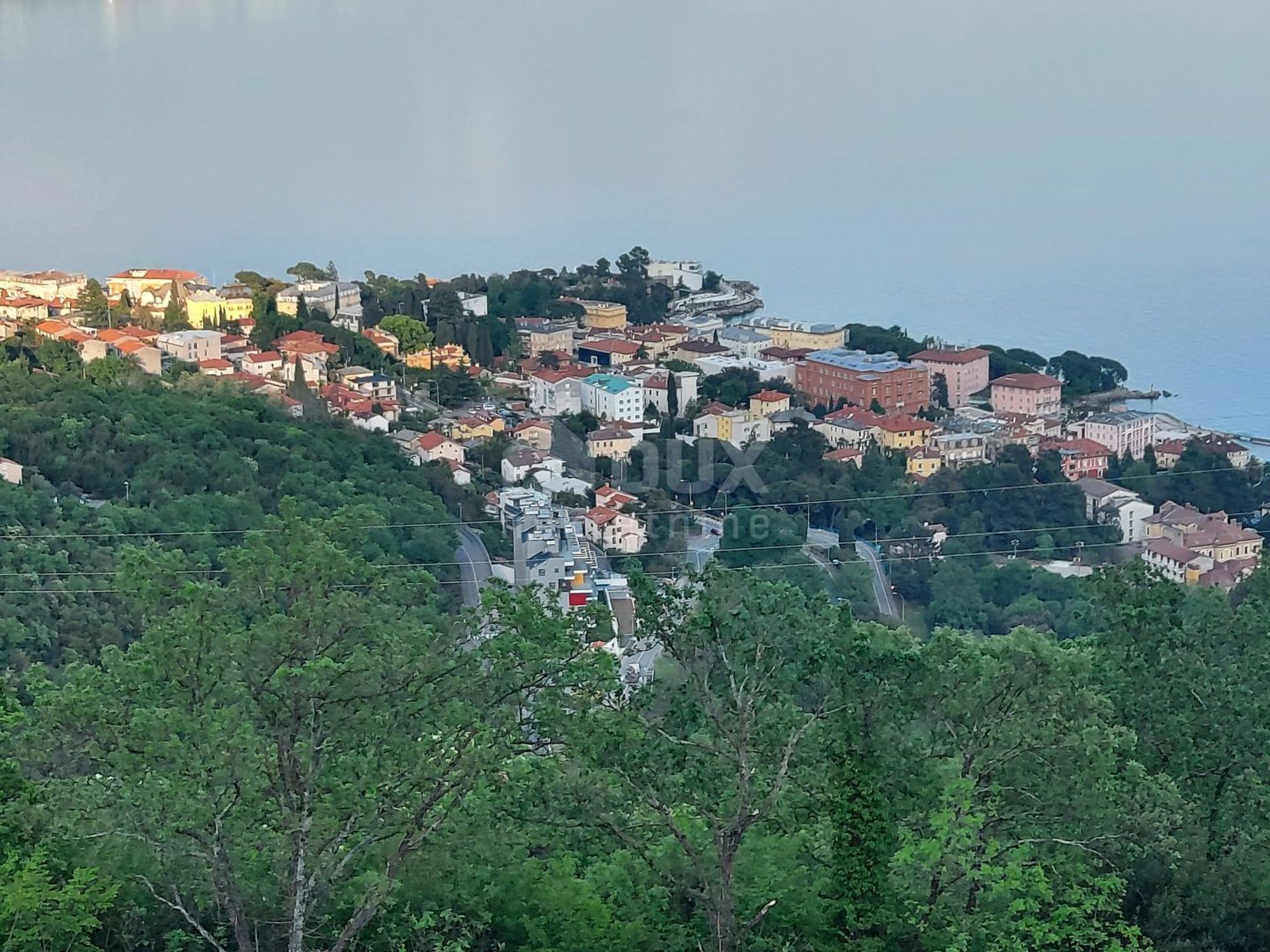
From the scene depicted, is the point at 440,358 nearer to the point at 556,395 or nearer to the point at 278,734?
the point at 556,395

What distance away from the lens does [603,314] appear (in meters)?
18.0

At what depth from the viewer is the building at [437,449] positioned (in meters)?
11.6

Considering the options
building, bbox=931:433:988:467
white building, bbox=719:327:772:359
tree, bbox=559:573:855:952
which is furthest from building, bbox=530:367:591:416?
tree, bbox=559:573:855:952

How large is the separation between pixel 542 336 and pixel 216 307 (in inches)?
134

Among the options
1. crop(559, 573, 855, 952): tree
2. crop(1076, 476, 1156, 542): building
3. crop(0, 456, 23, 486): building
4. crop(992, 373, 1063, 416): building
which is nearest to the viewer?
crop(559, 573, 855, 952): tree

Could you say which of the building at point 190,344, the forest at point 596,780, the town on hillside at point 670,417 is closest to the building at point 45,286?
the town on hillside at point 670,417

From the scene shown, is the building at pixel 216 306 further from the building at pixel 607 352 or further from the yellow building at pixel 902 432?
the yellow building at pixel 902 432

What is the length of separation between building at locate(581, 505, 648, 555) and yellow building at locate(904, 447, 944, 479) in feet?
9.27

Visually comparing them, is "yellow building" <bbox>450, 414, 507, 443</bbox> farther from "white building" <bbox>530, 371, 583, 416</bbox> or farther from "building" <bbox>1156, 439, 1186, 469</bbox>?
"building" <bbox>1156, 439, 1186, 469</bbox>

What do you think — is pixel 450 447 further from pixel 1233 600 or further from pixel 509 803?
pixel 509 803

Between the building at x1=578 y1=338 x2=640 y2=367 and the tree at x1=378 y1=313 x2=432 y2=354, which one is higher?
the tree at x1=378 y1=313 x2=432 y2=354

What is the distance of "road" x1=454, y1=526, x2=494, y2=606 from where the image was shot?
859 centimetres

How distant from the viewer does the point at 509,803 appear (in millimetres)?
3020

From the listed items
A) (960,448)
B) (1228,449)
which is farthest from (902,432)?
(1228,449)
